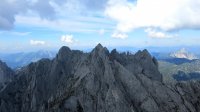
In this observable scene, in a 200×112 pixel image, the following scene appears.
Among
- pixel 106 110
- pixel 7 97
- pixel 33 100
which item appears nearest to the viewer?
pixel 106 110

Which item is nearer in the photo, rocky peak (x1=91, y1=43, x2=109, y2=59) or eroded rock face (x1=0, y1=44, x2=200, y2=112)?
eroded rock face (x1=0, y1=44, x2=200, y2=112)

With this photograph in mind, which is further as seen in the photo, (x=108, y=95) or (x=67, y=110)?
(x=67, y=110)

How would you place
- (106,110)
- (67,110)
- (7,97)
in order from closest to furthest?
(106,110), (67,110), (7,97)

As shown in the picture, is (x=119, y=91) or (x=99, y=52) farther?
(x=99, y=52)

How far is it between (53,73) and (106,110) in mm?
65327

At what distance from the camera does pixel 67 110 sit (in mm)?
107438

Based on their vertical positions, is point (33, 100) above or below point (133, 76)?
below

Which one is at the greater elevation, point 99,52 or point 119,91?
point 99,52

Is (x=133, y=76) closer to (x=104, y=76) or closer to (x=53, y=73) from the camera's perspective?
(x=104, y=76)

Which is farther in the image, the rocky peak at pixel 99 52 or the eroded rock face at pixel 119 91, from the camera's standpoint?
the rocky peak at pixel 99 52

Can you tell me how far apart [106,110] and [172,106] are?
20.9 metres

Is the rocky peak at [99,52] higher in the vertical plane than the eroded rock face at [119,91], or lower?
higher

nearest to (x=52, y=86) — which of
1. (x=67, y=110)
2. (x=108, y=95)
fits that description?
(x=67, y=110)

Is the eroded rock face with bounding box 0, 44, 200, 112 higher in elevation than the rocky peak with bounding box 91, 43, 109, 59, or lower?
lower
